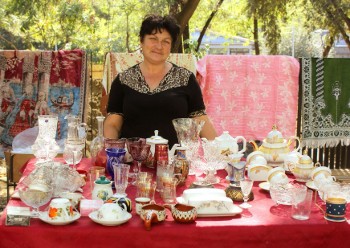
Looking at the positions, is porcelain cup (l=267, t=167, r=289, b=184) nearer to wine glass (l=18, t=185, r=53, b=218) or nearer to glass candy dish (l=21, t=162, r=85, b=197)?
glass candy dish (l=21, t=162, r=85, b=197)

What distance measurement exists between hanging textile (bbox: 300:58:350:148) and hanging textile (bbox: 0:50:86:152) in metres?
2.12

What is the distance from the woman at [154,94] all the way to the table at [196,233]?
1.36 m

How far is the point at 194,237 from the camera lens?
1.83 metres

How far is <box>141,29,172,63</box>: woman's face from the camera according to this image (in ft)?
10.3

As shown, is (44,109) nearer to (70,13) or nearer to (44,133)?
(44,133)

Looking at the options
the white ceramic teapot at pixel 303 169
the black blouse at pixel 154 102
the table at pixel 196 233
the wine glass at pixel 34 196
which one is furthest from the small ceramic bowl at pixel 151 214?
the black blouse at pixel 154 102

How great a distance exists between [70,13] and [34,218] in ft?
27.1

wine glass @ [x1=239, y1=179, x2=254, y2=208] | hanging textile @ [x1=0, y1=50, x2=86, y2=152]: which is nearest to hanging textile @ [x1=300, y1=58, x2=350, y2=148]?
hanging textile @ [x1=0, y1=50, x2=86, y2=152]

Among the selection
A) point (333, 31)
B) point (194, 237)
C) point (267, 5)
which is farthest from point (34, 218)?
point (333, 31)

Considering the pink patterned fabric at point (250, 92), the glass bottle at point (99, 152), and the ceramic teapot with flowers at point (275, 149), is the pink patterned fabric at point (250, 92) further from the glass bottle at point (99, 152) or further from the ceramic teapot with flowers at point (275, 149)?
the glass bottle at point (99, 152)

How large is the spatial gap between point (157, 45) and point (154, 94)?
308 mm

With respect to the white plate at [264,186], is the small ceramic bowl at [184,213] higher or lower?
lower

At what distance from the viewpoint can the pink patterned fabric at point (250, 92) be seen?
4.97 m

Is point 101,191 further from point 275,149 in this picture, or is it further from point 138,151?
point 275,149
